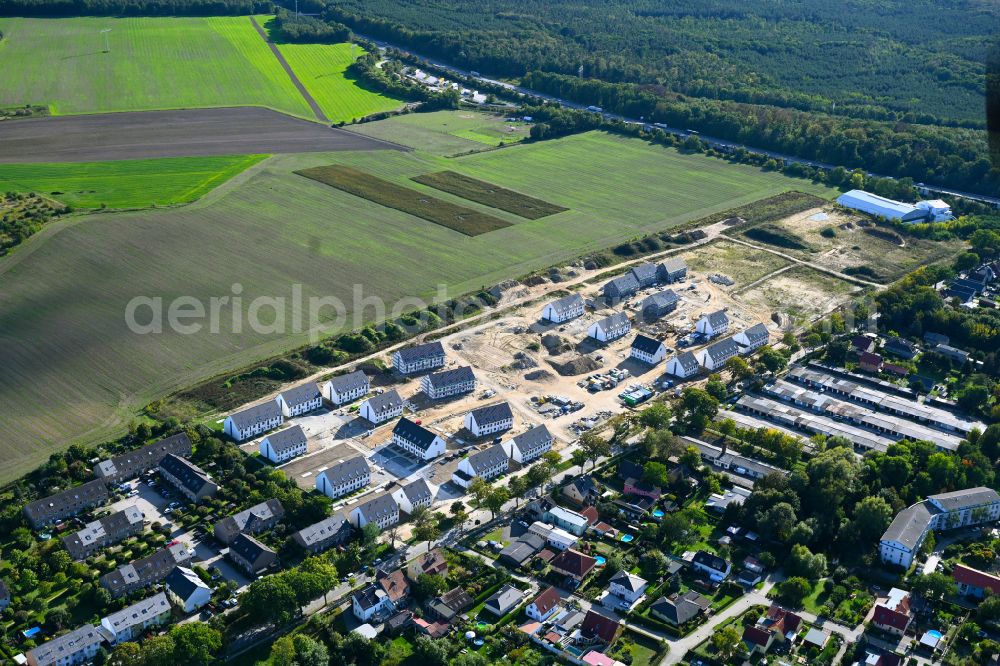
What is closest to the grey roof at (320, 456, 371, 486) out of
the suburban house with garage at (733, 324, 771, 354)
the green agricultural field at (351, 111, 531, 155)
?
the suburban house with garage at (733, 324, 771, 354)

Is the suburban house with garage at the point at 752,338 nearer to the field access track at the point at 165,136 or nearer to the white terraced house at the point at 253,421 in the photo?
the white terraced house at the point at 253,421

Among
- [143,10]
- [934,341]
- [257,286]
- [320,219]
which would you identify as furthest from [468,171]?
[143,10]

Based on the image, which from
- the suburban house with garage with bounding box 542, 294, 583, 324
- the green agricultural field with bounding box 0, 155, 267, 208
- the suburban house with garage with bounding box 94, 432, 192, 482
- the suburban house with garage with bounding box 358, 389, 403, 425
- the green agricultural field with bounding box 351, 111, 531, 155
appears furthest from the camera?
the green agricultural field with bounding box 351, 111, 531, 155

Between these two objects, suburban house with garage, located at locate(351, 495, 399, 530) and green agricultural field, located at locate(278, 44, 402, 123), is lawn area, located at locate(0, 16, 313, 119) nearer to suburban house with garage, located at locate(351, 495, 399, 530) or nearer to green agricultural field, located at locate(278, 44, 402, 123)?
green agricultural field, located at locate(278, 44, 402, 123)

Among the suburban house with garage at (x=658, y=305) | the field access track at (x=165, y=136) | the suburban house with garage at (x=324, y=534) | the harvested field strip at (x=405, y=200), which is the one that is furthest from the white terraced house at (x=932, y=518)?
the field access track at (x=165, y=136)

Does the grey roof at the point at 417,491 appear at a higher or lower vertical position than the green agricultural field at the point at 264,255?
lower

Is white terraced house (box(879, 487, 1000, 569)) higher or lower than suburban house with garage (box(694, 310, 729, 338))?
lower

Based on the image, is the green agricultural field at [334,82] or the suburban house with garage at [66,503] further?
the green agricultural field at [334,82]

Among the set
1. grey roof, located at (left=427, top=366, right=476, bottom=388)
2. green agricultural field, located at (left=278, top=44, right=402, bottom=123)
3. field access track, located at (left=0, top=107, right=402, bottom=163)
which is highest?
green agricultural field, located at (left=278, top=44, right=402, bottom=123)
